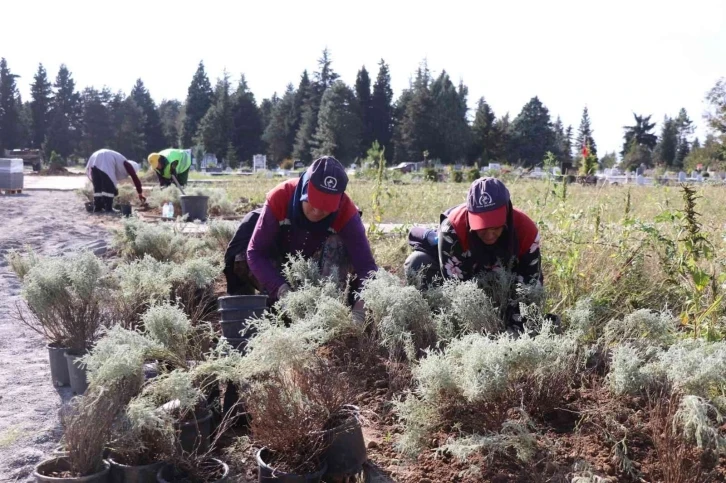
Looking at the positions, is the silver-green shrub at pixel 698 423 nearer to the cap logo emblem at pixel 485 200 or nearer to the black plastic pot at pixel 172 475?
the cap logo emblem at pixel 485 200

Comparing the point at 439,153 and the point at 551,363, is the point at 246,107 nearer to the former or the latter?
the point at 439,153

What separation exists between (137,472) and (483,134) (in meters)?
48.7

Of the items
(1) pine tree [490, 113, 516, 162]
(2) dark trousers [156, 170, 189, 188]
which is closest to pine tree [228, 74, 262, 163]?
(1) pine tree [490, 113, 516, 162]

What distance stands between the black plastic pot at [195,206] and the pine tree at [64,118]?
164 ft

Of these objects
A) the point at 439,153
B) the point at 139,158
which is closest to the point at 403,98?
the point at 439,153

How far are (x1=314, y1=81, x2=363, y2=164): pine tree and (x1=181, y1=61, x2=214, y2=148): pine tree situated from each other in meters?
19.9

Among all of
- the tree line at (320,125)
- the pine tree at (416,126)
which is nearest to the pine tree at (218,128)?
the tree line at (320,125)

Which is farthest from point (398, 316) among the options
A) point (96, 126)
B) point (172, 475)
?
point (96, 126)

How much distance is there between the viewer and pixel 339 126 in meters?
42.1

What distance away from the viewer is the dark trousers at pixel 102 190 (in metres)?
10.7

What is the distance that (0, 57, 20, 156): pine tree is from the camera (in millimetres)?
57500

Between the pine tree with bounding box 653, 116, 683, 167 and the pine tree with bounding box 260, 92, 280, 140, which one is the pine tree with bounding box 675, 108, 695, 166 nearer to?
the pine tree with bounding box 653, 116, 683, 167

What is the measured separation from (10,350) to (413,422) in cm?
285

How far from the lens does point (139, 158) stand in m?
55.5
